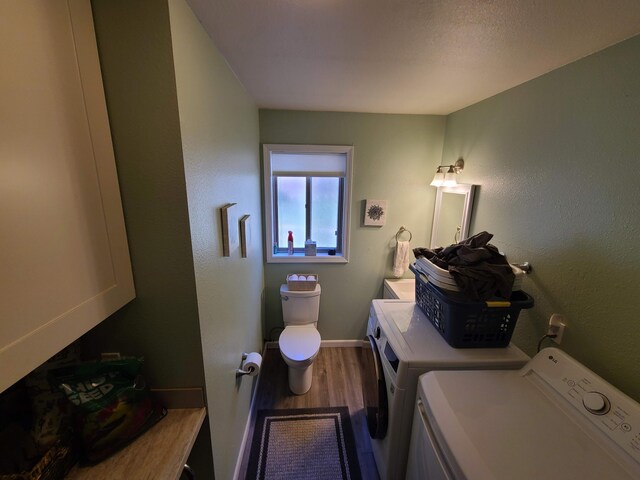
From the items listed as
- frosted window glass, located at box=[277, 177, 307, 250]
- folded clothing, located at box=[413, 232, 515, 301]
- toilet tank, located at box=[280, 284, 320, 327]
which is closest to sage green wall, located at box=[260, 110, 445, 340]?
toilet tank, located at box=[280, 284, 320, 327]

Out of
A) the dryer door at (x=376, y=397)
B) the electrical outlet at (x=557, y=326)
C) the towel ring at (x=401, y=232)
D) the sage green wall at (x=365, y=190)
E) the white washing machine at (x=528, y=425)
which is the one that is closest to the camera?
the white washing machine at (x=528, y=425)

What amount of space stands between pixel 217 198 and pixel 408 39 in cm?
104

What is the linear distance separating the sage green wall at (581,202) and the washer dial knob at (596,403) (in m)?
0.14

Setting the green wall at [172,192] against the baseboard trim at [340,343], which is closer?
the green wall at [172,192]

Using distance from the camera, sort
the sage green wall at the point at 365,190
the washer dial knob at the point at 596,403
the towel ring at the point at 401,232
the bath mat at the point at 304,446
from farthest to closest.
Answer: the towel ring at the point at 401,232, the sage green wall at the point at 365,190, the bath mat at the point at 304,446, the washer dial knob at the point at 596,403

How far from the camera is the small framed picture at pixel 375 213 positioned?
2393 millimetres

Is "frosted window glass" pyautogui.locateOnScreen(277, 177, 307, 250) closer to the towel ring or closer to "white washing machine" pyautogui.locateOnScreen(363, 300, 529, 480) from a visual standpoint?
the towel ring

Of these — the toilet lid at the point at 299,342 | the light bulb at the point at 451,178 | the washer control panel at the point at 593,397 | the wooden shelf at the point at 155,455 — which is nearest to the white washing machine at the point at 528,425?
the washer control panel at the point at 593,397

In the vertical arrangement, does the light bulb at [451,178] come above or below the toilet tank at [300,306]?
above

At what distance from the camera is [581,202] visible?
1.08 m

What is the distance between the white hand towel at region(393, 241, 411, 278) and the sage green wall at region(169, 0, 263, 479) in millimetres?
1391

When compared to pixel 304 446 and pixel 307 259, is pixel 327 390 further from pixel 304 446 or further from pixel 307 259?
pixel 307 259

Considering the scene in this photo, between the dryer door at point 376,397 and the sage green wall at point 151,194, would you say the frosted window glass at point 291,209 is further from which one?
the sage green wall at point 151,194

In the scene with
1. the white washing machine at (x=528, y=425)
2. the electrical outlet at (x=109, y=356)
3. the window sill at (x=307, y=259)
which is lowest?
the white washing machine at (x=528, y=425)
